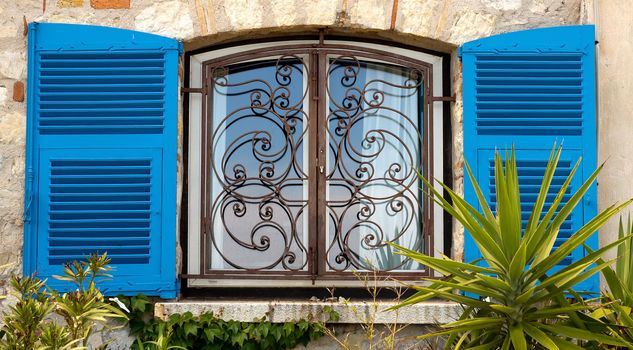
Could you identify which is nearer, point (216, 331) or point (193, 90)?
point (216, 331)

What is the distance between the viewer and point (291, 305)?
4195 millimetres

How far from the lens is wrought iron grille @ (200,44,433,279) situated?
4410 millimetres

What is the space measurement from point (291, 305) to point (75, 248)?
3.95ft

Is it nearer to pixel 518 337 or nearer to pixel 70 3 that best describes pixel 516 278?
pixel 518 337

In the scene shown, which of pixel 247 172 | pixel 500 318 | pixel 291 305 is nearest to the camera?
pixel 500 318

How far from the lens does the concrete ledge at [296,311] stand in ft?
13.7

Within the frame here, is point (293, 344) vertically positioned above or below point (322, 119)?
below

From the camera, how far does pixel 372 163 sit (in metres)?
4.50

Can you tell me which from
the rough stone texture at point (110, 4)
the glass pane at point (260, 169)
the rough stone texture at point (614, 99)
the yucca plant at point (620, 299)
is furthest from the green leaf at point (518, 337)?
the rough stone texture at point (110, 4)

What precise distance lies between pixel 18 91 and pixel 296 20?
1587 millimetres

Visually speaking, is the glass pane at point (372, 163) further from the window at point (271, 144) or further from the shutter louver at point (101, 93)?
the shutter louver at point (101, 93)

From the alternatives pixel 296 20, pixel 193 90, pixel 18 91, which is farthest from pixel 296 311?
pixel 18 91

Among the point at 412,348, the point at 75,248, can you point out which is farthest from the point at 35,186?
the point at 412,348

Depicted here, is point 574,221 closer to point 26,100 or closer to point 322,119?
point 322,119
